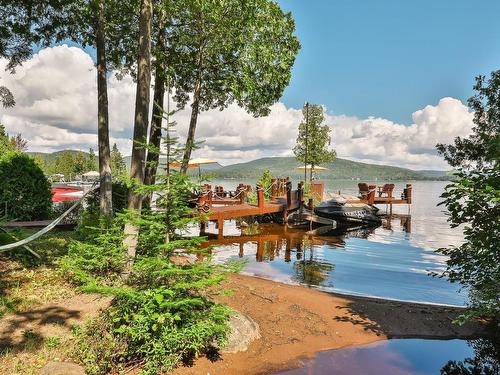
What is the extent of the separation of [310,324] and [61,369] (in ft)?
14.2

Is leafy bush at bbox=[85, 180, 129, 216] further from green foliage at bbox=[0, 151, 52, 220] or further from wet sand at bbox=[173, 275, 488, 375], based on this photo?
wet sand at bbox=[173, 275, 488, 375]

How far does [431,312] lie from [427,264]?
7.29m

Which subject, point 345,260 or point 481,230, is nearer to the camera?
point 481,230

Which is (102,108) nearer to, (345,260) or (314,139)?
(345,260)

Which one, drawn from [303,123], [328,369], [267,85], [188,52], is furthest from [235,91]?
[303,123]

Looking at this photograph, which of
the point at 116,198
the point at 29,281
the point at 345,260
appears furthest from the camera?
the point at 345,260

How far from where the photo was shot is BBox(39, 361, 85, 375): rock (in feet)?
14.2

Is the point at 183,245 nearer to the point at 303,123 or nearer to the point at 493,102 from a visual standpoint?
the point at 493,102

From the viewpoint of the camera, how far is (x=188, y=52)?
15.5 metres

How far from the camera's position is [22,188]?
12367 mm

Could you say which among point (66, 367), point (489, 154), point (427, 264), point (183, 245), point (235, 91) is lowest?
point (427, 264)

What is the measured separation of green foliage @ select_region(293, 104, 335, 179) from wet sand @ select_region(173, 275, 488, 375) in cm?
3772

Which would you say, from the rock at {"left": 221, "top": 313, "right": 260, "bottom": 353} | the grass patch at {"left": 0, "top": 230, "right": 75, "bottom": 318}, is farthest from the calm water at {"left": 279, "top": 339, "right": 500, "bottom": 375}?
the grass patch at {"left": 0, "top": 230, "right": 75, "bottom": 318}

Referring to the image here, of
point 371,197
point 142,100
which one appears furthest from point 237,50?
point 371,197
